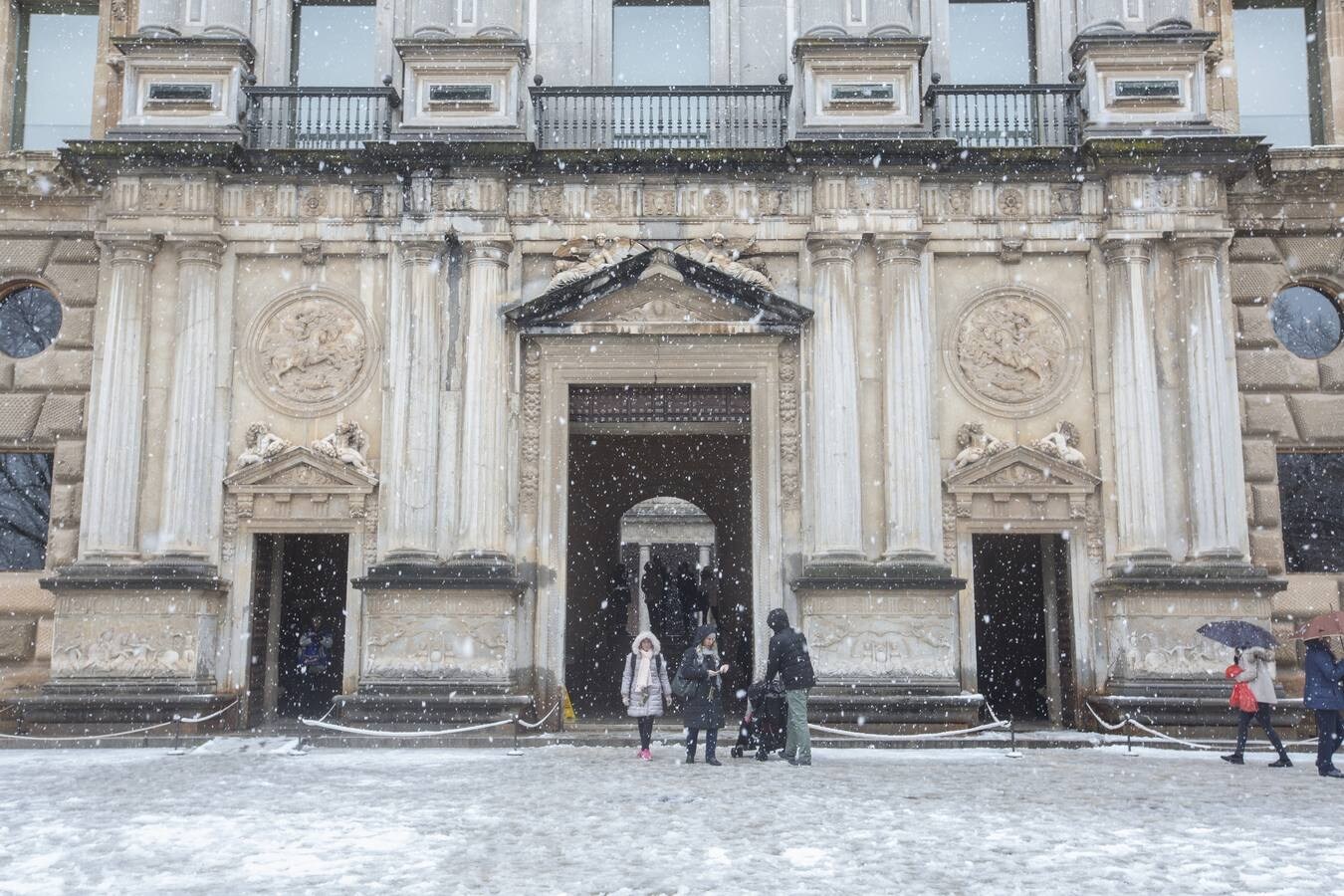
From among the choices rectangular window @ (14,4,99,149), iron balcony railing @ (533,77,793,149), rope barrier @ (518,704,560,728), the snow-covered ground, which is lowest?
the snow-covered ground

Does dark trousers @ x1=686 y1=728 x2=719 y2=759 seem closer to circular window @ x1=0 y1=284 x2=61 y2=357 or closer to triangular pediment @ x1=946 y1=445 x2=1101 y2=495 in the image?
triangular pediment @ x1=946 y1=445 x2=1101 y2=495

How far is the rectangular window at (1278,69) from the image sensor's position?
19.3m

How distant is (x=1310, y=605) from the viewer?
18.1 metres

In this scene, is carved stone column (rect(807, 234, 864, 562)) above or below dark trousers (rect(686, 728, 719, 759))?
above

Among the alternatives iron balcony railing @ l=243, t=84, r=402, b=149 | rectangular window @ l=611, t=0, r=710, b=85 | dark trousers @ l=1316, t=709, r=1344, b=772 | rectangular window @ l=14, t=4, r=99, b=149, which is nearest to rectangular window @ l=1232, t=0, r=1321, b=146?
rectangular window @ l=611, t=0, r=710, b=85

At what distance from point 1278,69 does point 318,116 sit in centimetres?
1384

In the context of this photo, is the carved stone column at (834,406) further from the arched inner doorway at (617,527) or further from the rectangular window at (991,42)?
the rectangular window at (991,42)

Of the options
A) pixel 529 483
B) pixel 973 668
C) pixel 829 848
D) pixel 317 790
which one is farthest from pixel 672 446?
pixel 829 848

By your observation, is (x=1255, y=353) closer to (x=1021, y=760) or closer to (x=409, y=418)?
(x=1021, y=760)

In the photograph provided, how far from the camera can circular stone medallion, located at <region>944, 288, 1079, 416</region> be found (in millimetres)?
18062

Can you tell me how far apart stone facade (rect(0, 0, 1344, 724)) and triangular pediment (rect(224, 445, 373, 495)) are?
0.06 m

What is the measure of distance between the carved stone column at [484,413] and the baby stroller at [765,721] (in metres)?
4.11

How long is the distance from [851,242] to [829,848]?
1072 centimetres

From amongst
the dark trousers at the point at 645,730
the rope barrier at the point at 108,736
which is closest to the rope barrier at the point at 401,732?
the rope barrier at the point at 108,736
